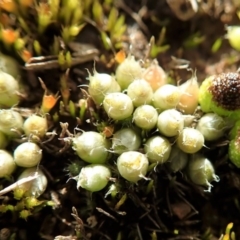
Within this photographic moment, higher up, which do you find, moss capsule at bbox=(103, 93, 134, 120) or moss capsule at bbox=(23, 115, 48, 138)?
moss capsule at bbox=(103, 93, 134, 120)

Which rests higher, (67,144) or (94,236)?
(67,144)

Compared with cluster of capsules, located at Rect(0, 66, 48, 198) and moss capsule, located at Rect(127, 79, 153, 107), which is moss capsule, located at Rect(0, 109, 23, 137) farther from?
moss capsule, located at Rect(127, 79, 153, 107)

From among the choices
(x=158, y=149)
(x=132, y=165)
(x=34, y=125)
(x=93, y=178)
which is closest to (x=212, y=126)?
(x=158, y=149)

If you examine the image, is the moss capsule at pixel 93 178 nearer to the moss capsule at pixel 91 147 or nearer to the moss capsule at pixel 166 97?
the moss capsule at pixel 91 147

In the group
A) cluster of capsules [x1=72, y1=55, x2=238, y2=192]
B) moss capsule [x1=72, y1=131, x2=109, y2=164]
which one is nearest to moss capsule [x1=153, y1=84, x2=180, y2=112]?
cluster of capsules [x1=72, y1=55, x2=238, y2=192]

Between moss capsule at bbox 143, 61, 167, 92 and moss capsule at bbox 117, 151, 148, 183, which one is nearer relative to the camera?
moss capsule at bbox 117, 151, 148, 183

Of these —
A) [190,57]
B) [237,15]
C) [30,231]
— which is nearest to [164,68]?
[190,57]

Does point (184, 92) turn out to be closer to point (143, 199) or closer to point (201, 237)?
point (143, 199)
